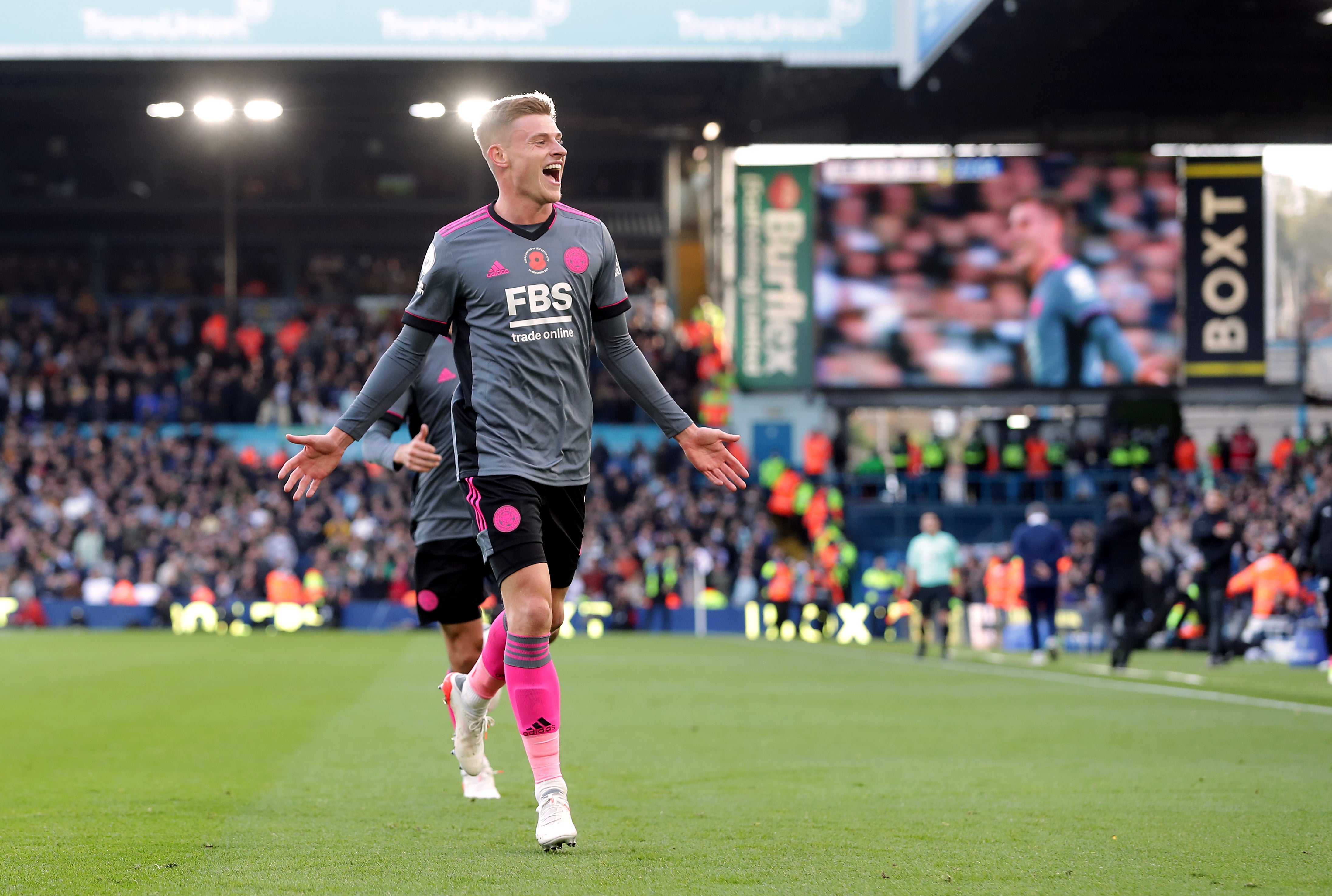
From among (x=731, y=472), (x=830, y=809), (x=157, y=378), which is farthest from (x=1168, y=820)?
(x=157, y=378)

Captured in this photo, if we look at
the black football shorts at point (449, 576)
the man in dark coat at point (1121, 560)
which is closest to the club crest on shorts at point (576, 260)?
the black football shorts at point (449, 576)

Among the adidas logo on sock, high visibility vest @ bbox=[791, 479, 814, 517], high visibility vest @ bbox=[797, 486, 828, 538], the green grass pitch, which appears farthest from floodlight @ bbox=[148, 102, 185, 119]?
the adidas logo on sock

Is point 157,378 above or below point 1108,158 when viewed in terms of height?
below

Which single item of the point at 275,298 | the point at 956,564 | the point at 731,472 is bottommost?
the point at 956,564

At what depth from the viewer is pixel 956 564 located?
20609mm

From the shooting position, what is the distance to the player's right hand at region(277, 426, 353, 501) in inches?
196

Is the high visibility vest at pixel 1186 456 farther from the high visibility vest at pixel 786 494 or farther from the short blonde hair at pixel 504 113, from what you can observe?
the short blonde hair at pixel 504 113

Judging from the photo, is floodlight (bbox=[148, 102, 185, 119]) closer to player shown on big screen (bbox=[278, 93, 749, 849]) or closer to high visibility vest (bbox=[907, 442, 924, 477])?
high visibility vest (bbox=[907, 442, 924, 477])

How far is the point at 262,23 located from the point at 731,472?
2458 cm

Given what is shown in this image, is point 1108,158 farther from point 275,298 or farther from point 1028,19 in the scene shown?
point 275,298

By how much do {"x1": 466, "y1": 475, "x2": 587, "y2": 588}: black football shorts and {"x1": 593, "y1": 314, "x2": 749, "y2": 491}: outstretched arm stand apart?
1.31ft

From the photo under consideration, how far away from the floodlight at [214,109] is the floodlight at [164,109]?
316cm

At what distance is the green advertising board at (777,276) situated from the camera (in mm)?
34344

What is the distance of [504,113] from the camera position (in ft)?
17.3
